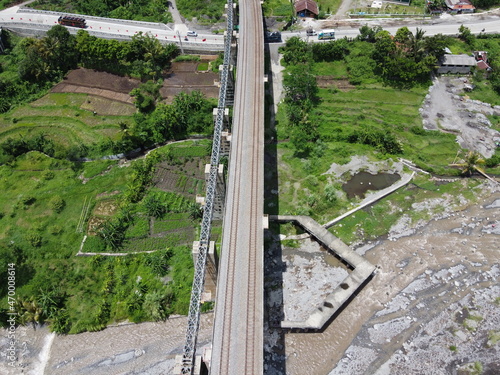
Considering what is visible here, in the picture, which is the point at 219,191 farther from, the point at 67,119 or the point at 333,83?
the point at 333,83

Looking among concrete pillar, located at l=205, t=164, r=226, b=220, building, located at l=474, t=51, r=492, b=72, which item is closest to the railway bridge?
concrete pillar, located at l=205, t=164, r=226, b=220

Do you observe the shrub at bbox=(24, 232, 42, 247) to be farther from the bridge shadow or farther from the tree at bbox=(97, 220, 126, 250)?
the bridge shadow

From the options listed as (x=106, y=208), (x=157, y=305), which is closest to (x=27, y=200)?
(x=106, y=208)

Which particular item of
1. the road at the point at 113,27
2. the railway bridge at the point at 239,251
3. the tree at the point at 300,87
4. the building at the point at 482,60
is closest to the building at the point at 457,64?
the building at the point at 482,60

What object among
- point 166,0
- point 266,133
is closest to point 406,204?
point 266,133

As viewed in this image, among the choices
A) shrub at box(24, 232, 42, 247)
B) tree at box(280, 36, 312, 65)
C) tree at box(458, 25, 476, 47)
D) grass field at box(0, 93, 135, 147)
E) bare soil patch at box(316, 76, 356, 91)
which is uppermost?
tree at box(458, 25, 476, 47)
